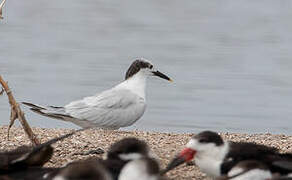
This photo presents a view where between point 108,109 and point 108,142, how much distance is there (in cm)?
49

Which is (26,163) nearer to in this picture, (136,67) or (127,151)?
(127,151)

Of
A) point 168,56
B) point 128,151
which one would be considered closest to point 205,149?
point 128,151

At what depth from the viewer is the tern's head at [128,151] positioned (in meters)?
7.03

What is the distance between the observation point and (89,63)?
52.1ft

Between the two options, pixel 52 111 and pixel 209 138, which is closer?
pixel 209 138

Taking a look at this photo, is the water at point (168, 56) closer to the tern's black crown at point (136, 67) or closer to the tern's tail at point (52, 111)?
the tern's black crown at point (136, 67)

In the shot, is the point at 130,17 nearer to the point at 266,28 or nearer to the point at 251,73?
the point at 266,28

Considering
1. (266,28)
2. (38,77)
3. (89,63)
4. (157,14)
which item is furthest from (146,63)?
(157,14)

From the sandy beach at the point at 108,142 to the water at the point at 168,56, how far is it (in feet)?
5.48

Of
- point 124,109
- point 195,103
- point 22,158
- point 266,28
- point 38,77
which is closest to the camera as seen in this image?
point 22,158

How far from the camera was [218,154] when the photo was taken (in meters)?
7.27

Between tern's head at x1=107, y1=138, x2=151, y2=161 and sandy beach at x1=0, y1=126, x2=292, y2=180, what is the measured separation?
3.59 feet

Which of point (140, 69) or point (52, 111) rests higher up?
point (140, 69)

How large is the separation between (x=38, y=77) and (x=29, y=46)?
2908 millimetres
